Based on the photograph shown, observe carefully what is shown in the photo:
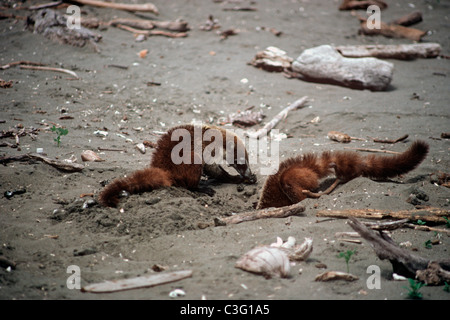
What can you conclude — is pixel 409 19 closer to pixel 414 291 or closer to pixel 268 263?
pixel 414 291

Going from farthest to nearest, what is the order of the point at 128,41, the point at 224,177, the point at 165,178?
the point at 128,41, the point at 224,177, the point at 165,178

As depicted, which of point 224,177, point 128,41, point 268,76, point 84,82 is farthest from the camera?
point 128,41

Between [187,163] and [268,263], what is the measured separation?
2.15m

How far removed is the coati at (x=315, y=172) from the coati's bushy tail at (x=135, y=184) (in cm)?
116

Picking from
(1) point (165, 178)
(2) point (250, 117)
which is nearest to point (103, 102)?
(2) point (250, 117)

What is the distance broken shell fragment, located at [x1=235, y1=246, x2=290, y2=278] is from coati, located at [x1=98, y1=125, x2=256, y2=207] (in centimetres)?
178

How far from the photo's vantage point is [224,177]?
5.53m

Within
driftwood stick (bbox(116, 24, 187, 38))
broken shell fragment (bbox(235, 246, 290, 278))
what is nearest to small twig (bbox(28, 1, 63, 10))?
driftwood stick (bbox(116, 24, 187, 38))

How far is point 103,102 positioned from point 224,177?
9.76 ft

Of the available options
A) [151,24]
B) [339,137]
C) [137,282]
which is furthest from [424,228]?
[151,24]

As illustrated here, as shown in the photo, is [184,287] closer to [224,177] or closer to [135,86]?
[224,177]

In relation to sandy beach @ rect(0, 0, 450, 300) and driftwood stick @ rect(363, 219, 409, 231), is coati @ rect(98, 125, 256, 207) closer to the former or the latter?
sandy beach @ rect(0, 0, 450, 300)

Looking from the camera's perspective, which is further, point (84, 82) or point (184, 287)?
point (84, 82)

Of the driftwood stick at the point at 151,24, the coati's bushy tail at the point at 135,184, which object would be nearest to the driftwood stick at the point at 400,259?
the coati's bushy tail at the point at 135,184
